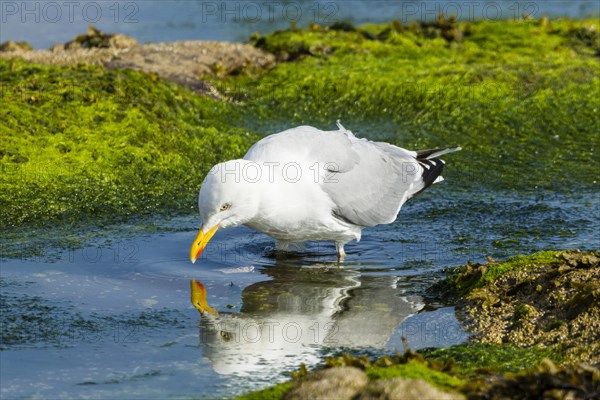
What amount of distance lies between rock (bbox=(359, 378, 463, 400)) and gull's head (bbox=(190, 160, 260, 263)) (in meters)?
2.47

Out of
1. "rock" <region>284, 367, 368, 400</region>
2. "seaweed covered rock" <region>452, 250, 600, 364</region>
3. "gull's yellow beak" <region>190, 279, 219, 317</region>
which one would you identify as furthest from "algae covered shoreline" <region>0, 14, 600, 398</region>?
"gull's yellow beak" <region>190, 279, 219, 317</region>

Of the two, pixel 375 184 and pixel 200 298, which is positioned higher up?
pixel 375 184

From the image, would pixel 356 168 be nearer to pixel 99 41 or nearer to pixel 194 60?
pixel 194 60

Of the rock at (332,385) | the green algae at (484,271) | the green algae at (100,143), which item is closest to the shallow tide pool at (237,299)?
Result: the green algae at (484,271)

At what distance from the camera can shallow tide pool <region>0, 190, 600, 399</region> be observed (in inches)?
180

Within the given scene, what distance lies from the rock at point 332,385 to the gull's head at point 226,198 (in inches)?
87.6

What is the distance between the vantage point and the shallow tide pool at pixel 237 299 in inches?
180

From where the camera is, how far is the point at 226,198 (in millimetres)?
5969

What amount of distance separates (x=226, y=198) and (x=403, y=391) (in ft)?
8.56

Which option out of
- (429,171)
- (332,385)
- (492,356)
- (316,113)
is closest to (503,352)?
(492,356)

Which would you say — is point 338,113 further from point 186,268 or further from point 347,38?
point 186,268

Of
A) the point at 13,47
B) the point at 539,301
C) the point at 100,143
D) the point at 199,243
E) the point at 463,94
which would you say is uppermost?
the point at 13,47

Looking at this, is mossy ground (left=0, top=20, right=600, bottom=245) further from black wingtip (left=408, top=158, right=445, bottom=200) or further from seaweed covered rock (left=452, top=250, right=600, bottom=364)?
seaweed covered rock (left=452, top=250, right=600, bottom=364)

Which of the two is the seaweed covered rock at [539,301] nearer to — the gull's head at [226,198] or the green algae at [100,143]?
the gull's head at [226,198]
